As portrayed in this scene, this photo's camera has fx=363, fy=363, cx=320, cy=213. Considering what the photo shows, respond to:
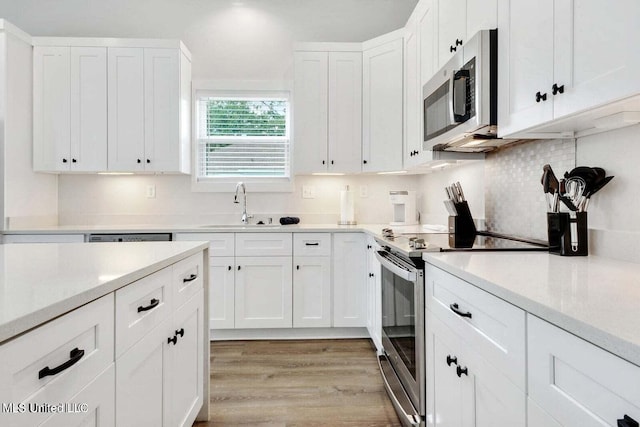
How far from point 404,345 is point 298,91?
2215mm

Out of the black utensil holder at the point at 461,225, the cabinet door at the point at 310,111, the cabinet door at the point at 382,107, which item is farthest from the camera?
the cabinet door at the point at 310,111

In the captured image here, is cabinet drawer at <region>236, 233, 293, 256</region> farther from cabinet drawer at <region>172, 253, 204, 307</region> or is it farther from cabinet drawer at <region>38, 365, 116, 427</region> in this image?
cabinet drawer at <region>38, 365, 116, 427</region>

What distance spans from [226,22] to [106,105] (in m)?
1.33

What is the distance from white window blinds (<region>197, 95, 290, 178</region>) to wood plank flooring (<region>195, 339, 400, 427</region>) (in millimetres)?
1584

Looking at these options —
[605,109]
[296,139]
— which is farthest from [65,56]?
[605,109]

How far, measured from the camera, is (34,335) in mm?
658

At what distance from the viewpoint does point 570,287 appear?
875 millimetres

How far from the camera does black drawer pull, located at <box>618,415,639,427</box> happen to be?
1.75ft

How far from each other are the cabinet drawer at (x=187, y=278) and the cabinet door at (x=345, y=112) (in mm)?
1715

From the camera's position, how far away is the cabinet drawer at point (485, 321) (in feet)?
2.79

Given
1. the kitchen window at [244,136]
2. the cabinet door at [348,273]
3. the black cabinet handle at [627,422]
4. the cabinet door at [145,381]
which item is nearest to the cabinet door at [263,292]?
the cabinet door at [348,273]

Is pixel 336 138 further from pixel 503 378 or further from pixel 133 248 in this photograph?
pixel 503 378

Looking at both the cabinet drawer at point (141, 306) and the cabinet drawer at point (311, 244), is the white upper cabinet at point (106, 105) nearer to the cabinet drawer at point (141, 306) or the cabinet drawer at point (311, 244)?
the cabinet drawer at point (311, 244)

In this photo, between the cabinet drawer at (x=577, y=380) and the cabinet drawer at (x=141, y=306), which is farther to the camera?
the cabinet drawer at (x=141, y=306)
